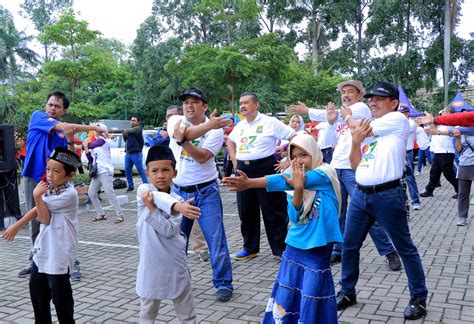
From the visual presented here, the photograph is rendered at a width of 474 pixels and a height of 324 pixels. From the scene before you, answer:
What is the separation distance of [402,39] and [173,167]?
3132 centimetres

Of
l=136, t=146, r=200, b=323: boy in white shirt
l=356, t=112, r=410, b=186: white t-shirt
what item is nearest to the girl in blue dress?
l=136, t=146, r=200, b=323: boy in white shirt

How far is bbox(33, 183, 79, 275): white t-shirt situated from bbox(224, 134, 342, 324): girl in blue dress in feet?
4.48

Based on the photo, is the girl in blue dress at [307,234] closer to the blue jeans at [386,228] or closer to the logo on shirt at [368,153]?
the blue jeans at [386,228]

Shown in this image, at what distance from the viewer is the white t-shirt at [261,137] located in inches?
229

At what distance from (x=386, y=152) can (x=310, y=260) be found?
4.39 ft

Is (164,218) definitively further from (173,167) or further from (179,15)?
(179,15)

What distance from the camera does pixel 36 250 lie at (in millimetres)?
3627

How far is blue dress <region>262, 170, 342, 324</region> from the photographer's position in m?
3.14

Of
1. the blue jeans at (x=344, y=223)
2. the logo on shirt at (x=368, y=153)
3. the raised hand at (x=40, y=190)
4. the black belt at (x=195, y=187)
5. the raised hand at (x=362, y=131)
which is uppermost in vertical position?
the raised hand at (x=362, y=131)

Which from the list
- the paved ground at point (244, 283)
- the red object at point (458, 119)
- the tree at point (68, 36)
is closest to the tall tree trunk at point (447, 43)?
the tree at point (68, 36)

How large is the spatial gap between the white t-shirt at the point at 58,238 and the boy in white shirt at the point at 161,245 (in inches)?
26.3

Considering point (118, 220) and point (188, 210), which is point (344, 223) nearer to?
point (188, 210)

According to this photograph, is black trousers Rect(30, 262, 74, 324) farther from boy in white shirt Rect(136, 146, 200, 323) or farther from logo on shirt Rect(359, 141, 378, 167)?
logo on shirt Rect(359, 141, 378, 167)

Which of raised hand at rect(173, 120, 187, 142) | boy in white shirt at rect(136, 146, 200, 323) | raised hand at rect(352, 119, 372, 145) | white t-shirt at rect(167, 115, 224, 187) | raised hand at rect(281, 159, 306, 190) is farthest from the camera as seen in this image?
white t-shirt at rect(167, 115, 224, 187)
